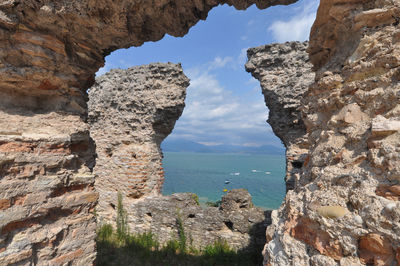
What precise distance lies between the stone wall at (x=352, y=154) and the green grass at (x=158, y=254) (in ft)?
13.4

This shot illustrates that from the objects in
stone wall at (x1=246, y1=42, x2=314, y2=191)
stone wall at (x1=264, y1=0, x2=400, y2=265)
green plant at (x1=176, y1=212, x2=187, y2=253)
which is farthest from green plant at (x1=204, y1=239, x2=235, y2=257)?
stone wall at (x1=264, y1=0, x2=400, y2=265)

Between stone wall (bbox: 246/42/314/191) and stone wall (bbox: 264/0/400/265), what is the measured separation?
4.41m

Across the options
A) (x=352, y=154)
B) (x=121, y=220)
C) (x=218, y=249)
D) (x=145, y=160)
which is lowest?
(x=218, y=249)

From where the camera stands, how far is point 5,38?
7.16ft

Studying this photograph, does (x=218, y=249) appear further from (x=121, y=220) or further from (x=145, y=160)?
(x=145, y=160)

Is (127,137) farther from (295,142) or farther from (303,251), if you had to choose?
(303,251)

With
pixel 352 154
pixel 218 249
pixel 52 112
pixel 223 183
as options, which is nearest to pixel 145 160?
pixel 218 249

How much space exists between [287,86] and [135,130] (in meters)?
5.72

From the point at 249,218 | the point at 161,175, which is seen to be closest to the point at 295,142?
the point at 249,218

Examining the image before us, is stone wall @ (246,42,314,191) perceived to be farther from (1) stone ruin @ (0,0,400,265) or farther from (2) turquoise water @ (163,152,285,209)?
(2) turquoise water @ (163,152,285,209)

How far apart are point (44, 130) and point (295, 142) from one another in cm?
663

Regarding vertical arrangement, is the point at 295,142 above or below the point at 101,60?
below

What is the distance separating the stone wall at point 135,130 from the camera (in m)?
7.10

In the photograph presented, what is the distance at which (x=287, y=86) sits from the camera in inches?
258
